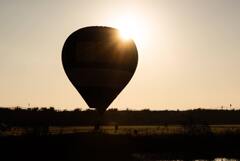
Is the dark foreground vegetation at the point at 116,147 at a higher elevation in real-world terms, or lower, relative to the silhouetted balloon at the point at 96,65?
lower

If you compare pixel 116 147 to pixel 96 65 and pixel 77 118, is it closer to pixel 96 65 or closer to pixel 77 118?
pixel 96 65

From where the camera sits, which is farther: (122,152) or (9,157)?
(122,152)

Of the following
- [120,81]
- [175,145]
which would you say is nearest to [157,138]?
[175,145]

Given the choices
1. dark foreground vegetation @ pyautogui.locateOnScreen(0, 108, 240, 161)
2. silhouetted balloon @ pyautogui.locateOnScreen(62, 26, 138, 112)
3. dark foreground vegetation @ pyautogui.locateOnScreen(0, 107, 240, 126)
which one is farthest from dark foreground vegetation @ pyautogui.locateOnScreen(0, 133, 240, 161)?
dark foreground vegetation @ pyautogui.locateOnScreen(0, 107, 240, 126)

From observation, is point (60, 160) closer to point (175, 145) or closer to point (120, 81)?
point (120, 81)

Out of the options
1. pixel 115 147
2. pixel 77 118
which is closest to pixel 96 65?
pixel 115 147

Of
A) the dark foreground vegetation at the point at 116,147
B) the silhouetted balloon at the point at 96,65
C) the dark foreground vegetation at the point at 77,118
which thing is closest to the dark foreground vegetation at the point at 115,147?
the dark foreground vegetation at the point at 116,147

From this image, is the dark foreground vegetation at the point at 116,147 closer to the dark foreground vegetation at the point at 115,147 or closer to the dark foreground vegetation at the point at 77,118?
the dark foreground vegetation at the point at 115,147

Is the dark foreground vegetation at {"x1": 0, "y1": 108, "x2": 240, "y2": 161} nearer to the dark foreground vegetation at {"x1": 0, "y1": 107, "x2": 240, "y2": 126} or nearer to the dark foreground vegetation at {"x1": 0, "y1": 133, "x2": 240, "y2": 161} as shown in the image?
the dark foreground vegetation at {"x1": 0, "y1": 133, "x2": 240, "y2": 161}

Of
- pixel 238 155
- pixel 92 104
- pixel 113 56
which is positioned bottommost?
pixel 238 155
